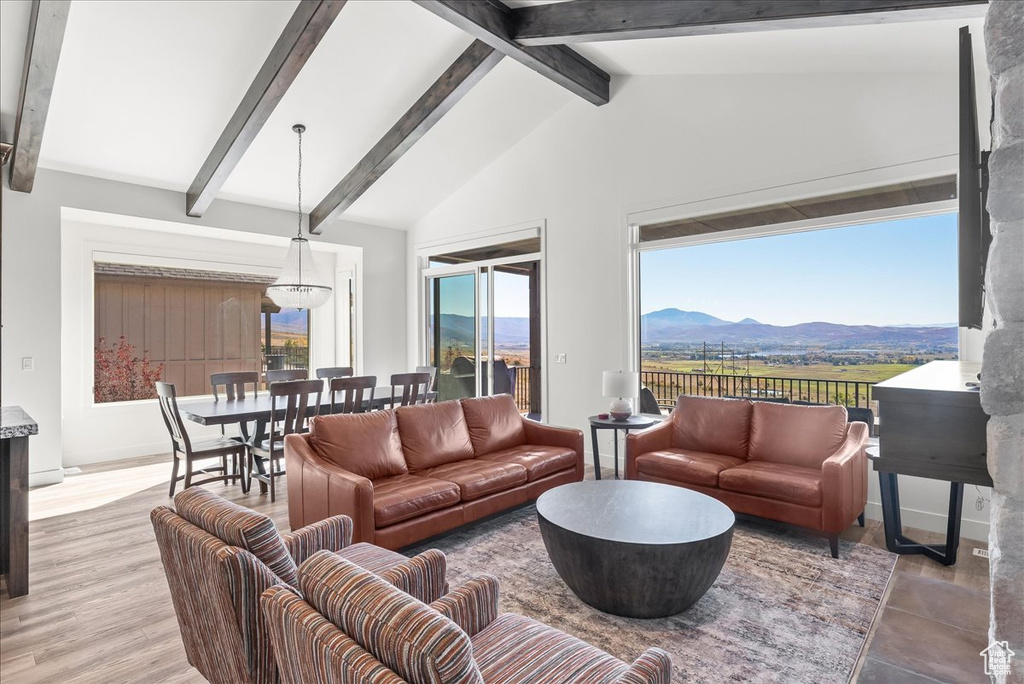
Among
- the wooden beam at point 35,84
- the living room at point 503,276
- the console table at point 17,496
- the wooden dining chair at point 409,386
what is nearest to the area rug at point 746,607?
the living room at point 503,276

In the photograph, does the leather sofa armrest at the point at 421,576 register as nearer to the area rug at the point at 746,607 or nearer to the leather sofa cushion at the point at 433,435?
the area rug at the point at 746,607

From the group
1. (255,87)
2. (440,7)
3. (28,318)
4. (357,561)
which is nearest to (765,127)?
(440,7)

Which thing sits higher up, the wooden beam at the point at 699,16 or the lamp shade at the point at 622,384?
the wooden beam at the point at 699,16

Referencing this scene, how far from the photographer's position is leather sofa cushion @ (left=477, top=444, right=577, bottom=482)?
12.8ft

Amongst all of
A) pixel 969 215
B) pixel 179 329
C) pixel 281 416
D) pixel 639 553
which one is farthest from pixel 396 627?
pixel 179 329

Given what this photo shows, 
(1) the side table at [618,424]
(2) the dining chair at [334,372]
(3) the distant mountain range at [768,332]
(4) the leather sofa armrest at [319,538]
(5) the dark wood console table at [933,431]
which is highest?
(3) the distant mountain range at [768,332]

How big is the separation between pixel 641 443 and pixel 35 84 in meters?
5.03

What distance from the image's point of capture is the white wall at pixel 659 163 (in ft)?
12.3

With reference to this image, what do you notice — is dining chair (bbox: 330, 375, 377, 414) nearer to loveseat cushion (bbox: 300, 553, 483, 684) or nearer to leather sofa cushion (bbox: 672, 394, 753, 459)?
leather sofa cushion (bbox: 672, 394, 753, 459)

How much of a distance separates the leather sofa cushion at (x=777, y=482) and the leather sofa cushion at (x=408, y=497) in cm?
186

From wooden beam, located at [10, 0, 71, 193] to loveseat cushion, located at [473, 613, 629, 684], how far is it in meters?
4.13

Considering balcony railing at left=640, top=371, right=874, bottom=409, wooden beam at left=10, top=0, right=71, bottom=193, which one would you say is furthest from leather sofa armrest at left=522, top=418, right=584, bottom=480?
wooden beam at left=10, top=0, right=71, bottom=193

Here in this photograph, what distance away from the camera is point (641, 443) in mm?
4098

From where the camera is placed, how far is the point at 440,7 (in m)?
3.49
